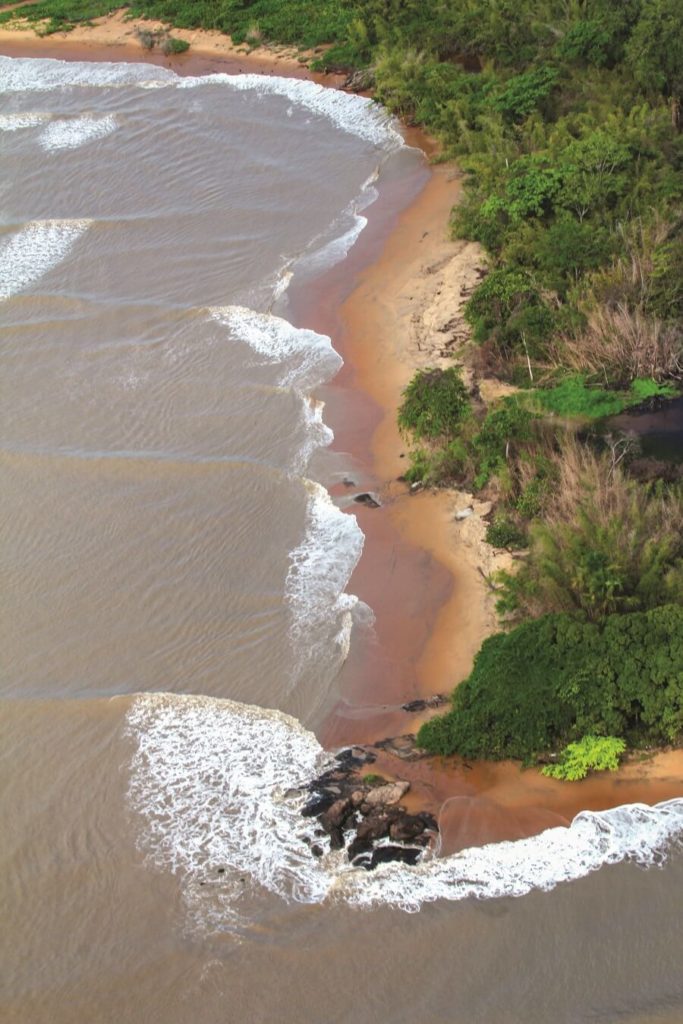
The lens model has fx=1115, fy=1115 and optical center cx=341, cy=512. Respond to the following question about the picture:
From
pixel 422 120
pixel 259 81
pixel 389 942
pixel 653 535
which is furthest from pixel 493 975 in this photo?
pixel 259 81

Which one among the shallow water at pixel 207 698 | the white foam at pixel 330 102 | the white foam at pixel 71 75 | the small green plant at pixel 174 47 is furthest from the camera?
the small green plant at pixel 174 47

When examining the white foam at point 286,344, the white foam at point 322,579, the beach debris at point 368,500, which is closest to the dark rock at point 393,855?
the white foam at point 322,579

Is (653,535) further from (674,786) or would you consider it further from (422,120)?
(422,120)

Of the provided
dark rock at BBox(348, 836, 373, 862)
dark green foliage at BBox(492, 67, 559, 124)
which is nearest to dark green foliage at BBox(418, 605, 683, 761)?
dark rock at BBox(348, 836, 373, 862)

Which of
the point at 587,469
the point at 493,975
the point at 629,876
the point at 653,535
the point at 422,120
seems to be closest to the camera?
the point at 493,975

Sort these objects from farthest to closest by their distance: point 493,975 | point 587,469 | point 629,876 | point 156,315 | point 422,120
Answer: point 422,120, point 156,315, point 587,469, point 629,876, point 493,975

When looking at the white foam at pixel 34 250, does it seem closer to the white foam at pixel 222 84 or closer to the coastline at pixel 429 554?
the coastline at pixel 429 554

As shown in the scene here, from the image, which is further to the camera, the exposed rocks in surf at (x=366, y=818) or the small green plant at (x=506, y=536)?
the small green plant at (x=506, y=536)

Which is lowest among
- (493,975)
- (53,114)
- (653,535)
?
(493,975)
